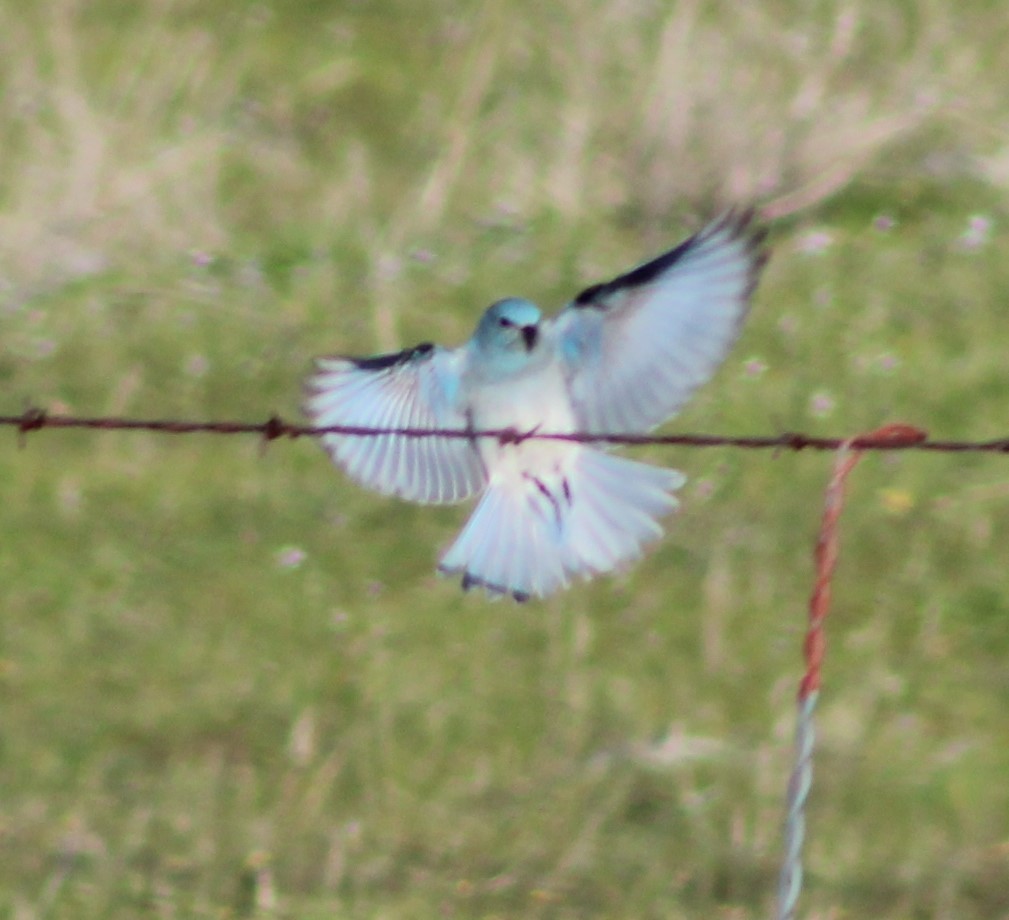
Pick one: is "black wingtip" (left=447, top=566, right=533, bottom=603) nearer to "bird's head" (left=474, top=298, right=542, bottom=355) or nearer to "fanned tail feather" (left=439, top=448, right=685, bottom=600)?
"fanned tail feather" (left=439, top=448, right=685, bottom=600)

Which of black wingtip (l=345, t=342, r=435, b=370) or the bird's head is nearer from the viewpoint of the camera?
the bird's head

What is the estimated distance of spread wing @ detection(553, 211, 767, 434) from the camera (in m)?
4.09

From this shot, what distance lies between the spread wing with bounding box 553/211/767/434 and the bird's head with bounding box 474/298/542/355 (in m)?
0.08

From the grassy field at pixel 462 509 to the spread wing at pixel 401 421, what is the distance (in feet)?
3.27

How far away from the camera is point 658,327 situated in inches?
168

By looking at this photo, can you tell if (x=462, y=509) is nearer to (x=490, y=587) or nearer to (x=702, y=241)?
(x=490, y=587)

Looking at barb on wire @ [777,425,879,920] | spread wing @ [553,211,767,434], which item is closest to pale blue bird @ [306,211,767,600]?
spread wing @ [553,211,767,434]

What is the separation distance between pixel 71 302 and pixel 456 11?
3.49 meters

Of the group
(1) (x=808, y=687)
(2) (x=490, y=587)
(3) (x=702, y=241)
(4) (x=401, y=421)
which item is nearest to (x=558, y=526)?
(2) (x=490, y=587)

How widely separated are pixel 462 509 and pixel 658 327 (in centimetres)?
284

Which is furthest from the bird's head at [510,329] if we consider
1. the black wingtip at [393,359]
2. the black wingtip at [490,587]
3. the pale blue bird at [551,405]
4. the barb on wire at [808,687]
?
the barb on wire at [808,687]

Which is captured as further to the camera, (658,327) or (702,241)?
(658,327)

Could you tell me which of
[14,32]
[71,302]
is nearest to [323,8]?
[14,32]

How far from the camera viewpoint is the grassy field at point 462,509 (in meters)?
5.31
